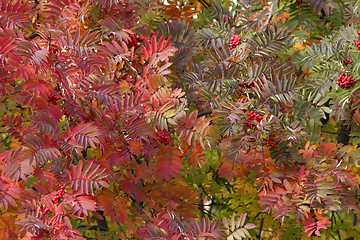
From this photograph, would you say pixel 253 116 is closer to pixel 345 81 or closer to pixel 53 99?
pixel 345 81

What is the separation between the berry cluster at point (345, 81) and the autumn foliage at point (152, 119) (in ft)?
0.03

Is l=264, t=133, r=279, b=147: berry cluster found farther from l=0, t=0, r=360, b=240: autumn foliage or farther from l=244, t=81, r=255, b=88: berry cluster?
l=244, t=81, r=255, b=88: berry cluster

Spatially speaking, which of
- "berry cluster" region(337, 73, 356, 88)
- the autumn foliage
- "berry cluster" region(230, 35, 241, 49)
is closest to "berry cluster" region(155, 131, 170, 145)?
the autumn foliage

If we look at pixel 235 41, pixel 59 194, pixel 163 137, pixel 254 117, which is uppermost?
pixel 235 41

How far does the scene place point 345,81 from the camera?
330 cm

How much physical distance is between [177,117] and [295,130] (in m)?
0.76

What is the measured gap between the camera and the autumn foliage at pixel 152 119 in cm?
258

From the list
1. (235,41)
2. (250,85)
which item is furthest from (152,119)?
(235,41)

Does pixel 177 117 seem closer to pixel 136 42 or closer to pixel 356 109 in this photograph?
pixel 136 42

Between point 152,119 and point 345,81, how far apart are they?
1582 mm

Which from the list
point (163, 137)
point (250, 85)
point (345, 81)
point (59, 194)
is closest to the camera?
point (59, 194)

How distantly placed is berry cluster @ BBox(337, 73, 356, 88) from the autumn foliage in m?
0.01

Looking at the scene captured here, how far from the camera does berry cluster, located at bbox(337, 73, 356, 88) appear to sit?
329 cm

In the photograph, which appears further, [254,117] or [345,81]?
[345,81]
